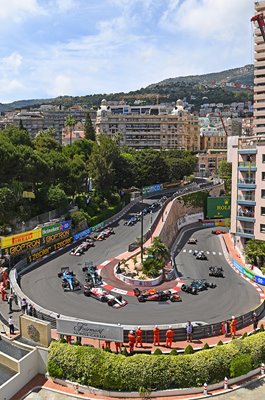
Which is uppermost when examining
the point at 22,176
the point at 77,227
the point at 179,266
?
the point at 22,176

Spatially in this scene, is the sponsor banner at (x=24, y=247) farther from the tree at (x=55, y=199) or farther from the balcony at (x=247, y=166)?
the balcony at (x=247, y=166)

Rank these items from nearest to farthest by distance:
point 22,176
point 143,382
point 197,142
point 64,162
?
point 143,382
point 22,176
point 64,162
point 197,142

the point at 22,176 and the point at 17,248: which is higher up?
the point at 22,176

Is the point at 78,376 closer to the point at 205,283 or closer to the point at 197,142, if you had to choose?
the point at 205,283

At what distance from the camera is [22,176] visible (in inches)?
2138

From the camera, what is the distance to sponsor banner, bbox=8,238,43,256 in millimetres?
42062

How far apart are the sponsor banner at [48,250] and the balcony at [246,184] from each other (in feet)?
82.0

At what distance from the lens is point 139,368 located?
22.0 m

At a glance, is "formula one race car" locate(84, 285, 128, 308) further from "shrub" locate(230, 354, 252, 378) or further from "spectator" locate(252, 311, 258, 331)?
"shrub" locate(230, 354, 252, 378)

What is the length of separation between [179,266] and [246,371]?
25.6 m

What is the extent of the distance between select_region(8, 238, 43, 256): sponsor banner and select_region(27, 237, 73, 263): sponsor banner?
846mm

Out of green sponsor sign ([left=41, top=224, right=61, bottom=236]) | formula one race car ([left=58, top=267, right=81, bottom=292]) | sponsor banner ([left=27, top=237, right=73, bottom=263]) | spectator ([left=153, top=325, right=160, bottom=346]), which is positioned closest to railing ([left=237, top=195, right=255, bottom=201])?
sponsor banner ([left=27, top=237, right=73, bottom=263])

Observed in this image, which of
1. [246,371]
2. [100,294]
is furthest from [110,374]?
[100,294]

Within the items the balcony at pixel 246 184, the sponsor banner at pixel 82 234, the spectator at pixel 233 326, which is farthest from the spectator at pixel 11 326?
the balcony at pixel 246 184
